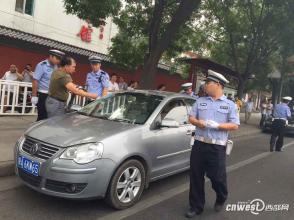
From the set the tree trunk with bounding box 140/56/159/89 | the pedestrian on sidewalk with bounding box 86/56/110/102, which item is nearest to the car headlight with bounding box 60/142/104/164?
the pedestrian on sidewalk with bounding box 86/56/110/102

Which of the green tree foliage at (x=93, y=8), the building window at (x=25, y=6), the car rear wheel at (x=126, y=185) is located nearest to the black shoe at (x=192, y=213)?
the car rear wheel at (x=126, y=185)

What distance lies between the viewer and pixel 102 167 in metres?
4.40

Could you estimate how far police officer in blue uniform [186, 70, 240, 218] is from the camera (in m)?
4.66

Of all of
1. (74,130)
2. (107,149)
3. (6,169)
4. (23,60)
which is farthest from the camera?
(23,60)

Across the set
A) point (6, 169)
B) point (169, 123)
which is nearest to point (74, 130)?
point (169, 123)

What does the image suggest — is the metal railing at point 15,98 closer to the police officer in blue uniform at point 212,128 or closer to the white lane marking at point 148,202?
the white lane marking at point 148,202

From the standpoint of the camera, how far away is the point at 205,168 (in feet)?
15.8

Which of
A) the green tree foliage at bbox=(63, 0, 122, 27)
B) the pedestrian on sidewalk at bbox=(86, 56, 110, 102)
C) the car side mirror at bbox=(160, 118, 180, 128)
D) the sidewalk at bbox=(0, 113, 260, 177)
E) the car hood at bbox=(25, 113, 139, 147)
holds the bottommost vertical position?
the sidewalk at bbox=(0, 113, 260, 177)

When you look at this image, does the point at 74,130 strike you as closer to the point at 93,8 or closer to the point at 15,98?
the point at 93,8

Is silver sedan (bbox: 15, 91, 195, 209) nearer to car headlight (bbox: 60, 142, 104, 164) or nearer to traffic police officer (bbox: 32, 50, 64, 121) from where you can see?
car headlight (bbox: 60, 142, 104, 164)

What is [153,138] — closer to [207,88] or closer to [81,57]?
[207,88]

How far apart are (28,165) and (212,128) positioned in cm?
219

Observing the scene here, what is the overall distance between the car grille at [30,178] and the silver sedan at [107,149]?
0.01 metres

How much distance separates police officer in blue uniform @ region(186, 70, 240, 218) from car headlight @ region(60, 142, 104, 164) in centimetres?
118
